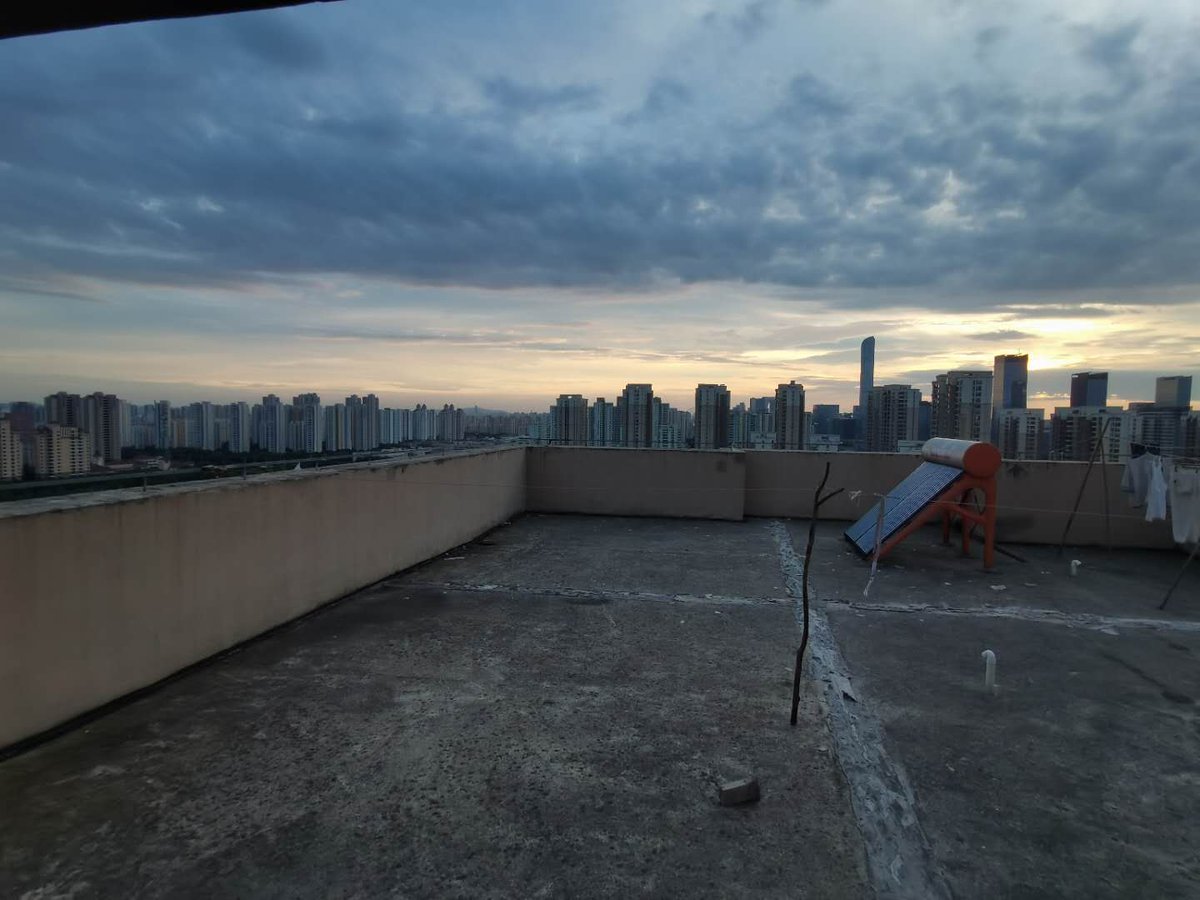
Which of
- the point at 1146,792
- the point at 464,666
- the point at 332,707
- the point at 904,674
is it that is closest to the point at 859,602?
the point at 904,674

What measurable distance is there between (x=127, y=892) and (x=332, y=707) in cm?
171

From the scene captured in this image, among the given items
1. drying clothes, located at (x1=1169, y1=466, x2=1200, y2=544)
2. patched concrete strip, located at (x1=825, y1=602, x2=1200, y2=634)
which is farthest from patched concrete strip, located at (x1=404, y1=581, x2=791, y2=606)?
drying clothes, located at (x1=1169, y1=466, x2=1200, y2=544)

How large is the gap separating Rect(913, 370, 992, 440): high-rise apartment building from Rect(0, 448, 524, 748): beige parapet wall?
359 inches

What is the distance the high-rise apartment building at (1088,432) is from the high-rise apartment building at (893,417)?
2184 mm

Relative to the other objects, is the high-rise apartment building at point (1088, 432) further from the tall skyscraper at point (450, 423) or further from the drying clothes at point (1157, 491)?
the tall skyscraper at point (450, 423)

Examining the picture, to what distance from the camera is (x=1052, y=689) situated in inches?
189

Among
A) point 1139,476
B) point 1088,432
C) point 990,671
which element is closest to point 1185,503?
point 1139,476

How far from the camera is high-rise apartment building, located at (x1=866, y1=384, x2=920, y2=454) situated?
1225cm

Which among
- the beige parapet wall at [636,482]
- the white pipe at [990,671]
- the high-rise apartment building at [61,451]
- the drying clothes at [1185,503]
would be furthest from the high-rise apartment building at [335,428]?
the drying clothes at [1185,503]

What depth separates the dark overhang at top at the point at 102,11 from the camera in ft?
6.16

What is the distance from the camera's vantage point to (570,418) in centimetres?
1362

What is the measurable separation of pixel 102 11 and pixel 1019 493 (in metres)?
12.3

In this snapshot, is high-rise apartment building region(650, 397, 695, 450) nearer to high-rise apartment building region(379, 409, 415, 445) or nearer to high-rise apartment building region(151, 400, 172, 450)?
high-rise apartment building region(379, 409, 415, 445)

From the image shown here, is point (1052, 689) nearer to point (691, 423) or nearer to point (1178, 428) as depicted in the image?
point (1178, 428)
